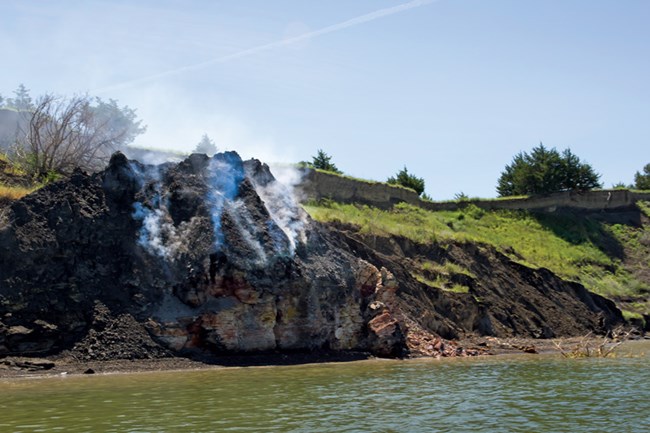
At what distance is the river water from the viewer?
1307 cm

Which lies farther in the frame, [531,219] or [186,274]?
[531,219]

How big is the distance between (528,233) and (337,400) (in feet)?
130

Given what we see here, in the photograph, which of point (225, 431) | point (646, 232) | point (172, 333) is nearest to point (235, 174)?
point (172, 333)

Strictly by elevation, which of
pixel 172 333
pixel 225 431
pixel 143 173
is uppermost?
pixel 143 173

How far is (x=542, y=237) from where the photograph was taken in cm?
5234

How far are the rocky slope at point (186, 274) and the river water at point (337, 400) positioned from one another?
2.13 meters

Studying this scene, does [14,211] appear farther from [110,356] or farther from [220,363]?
[220,363]

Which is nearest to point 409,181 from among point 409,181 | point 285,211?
point 409,181

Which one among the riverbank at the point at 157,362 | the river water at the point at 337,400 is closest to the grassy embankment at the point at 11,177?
the riverbank at the point at 157,362

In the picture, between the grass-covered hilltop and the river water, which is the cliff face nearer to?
the river water

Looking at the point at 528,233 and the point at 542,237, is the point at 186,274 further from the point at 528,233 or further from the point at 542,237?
the point at 542,237

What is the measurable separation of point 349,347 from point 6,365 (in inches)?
471

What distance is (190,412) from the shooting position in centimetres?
1433

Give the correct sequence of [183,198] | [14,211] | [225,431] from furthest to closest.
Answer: [183,198], [14,211], [225,431]
